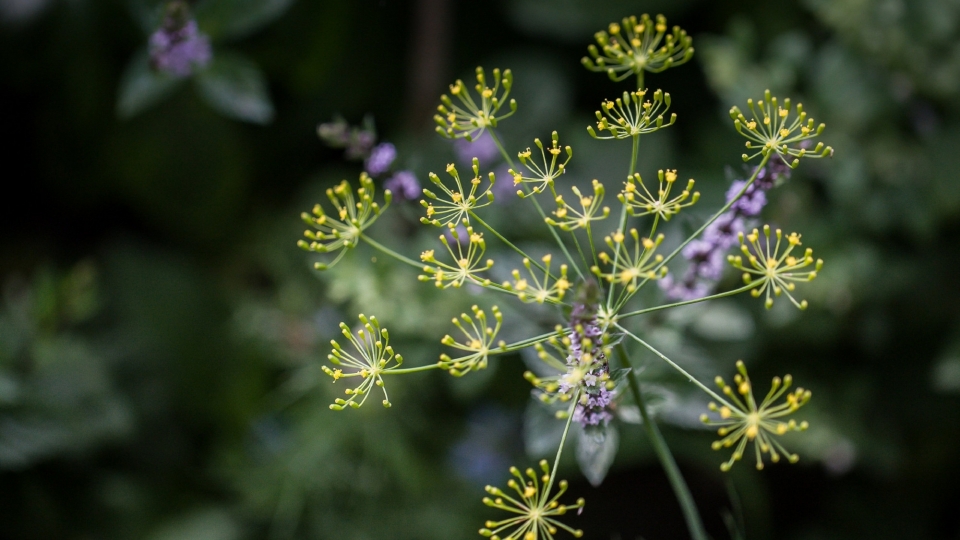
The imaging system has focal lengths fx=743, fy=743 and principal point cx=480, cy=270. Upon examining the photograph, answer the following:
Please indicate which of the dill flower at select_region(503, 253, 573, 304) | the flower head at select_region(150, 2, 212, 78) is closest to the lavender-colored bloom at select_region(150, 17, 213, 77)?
the flower head at select_region(150, 2, 212, 78)

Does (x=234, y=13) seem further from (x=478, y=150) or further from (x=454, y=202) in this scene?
(x=454, y=202)

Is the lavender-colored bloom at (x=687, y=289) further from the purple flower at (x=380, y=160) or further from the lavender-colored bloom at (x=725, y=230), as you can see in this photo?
the purple flower at (x=380, y=160)

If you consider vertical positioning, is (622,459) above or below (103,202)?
below

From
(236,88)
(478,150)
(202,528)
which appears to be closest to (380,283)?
(478,150)

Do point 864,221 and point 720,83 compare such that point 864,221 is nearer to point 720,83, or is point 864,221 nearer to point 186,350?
point 720,83

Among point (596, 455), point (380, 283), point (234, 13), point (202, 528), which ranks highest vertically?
point (234, 13)

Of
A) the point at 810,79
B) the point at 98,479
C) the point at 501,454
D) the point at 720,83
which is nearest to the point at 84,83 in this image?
the point at 98,479

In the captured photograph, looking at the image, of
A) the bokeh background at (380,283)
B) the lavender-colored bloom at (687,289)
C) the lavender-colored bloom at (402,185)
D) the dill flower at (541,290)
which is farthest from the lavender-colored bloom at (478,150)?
the dill flower at (541,290)
